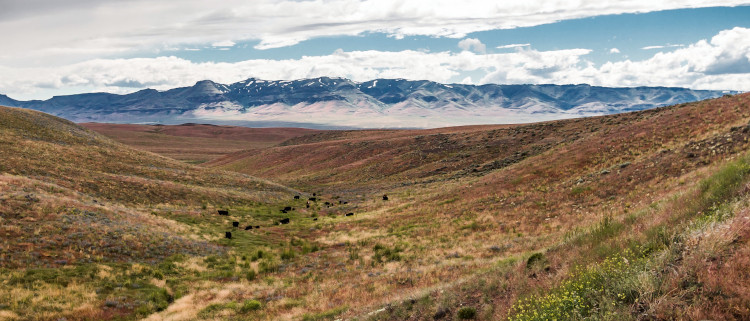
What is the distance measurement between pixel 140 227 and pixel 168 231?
190cm

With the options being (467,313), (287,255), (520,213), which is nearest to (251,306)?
(467,313)

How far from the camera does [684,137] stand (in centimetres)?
3325

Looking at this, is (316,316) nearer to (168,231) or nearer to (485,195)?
(168,231)

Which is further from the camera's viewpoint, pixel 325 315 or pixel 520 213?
pixel 520 213

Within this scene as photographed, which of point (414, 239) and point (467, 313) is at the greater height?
point (467, 313)

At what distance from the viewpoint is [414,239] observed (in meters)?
27.5

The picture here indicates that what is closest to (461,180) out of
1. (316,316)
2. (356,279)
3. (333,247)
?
(333,247)

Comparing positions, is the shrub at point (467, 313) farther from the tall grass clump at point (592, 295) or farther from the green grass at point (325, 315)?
the green grass at point (325, 315)

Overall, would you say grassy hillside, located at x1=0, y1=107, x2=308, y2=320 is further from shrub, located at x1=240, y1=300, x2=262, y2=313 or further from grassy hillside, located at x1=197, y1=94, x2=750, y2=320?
grassy hillside, located at x1=197, y1=94, x2=750, y2=320

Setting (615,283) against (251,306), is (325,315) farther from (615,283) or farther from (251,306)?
(615,283)

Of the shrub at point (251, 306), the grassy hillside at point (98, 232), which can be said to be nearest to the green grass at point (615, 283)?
the shrub at point (251, 306)

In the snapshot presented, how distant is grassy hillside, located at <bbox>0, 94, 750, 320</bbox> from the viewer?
8492 mm

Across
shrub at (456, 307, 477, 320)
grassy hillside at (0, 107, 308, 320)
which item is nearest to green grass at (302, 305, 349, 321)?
shrub at (456, 307, 477, 320)

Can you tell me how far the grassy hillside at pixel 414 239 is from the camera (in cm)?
849
